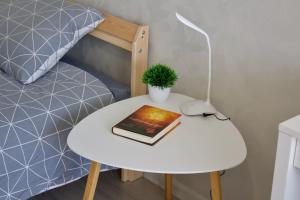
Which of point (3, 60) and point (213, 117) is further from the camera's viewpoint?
point (3, 60)

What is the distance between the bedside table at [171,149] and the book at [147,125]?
0.02 meters

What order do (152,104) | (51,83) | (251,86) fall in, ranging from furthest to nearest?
(51,83), (152,104), (251,86)

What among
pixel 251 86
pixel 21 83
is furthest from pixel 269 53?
pixel 21 83

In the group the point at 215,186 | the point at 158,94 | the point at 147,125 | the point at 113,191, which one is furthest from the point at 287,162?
the point at 113,191

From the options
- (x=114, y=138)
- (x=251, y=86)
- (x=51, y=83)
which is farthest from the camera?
(x=51, y=83)

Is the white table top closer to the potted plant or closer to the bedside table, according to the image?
the bedside table

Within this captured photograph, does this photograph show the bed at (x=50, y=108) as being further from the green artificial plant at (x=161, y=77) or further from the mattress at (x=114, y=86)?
the green artificial plant at (x=161, y=77)

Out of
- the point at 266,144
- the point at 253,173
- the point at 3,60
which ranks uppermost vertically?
the point at 3,60

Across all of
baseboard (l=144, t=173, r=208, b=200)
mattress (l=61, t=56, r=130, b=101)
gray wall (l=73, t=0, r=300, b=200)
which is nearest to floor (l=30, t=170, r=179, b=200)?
baseboard (l=144, t=173, r=208, b=200)

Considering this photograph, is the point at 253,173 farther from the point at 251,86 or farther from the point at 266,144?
the point at 251,86

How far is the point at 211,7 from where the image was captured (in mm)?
1633

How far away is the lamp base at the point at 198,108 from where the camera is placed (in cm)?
160

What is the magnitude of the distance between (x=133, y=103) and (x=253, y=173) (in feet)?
1.60

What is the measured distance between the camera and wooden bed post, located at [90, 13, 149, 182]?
189 cm
